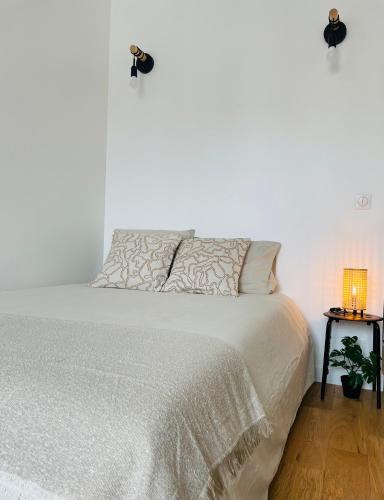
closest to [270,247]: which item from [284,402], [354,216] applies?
[354,216]

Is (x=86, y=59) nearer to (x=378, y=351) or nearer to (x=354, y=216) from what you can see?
(x=354, y=216)

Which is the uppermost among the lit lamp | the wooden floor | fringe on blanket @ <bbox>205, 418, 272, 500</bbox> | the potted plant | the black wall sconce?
the black wall sconce

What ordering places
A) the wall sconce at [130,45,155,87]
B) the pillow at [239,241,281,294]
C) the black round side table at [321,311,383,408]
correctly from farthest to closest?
the wall sconce at [130,45,155,87]
the pillow at [239,241,281,294]
the black round side table at [321,311,383,408]

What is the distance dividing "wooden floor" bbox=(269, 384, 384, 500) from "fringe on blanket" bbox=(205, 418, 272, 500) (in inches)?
16.0

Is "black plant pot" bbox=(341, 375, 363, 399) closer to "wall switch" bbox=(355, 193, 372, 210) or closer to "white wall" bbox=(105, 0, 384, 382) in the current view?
"white wall" bbox=(105, 0, 384, 382)

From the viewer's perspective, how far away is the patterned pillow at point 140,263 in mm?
2139

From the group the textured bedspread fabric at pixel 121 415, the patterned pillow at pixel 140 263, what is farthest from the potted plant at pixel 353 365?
the textured bedspread fabric at pixel 121 415

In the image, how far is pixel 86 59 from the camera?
A: 270 cm

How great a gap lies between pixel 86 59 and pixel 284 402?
8.67 ft

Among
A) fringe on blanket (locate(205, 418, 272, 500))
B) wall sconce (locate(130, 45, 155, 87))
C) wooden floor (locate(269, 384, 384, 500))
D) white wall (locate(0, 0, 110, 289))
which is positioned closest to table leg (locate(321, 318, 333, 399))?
Answer: wooden floor (locate(269, 384, 384, 500))

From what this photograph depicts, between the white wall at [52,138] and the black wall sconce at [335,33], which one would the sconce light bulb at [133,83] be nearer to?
the white wall at [52,138]

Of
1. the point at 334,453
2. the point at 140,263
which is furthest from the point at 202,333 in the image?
the point at 140,263

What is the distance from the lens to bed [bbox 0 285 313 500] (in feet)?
1.83

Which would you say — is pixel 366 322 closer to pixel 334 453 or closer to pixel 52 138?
pixel 334 453
